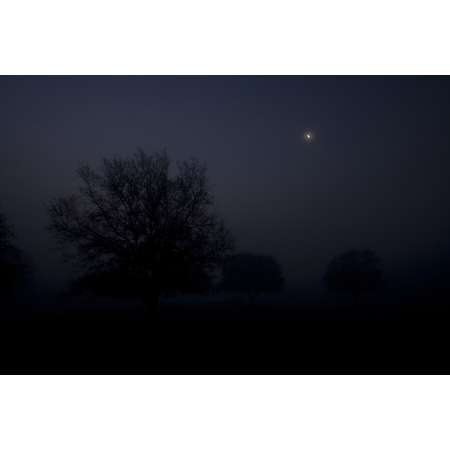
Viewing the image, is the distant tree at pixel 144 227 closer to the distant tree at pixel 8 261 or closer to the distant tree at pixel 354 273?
the distant tree at pixel 8 261

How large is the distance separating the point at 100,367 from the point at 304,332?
6.22 metres

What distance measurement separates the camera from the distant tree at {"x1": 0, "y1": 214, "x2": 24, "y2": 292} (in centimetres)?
1120

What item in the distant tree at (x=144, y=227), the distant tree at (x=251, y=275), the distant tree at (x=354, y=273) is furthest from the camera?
the distant tree at (x=354, y=273)

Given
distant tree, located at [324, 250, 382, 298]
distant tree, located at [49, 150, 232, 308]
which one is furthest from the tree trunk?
distant tree, located at [324, 250, 382, 298]

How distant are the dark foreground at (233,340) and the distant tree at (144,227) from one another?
1441 millimetres

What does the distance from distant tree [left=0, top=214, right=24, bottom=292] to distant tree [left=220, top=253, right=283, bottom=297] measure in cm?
788

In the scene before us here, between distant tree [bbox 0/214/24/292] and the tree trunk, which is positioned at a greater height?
distant tree [bbox 0/214/24/292]

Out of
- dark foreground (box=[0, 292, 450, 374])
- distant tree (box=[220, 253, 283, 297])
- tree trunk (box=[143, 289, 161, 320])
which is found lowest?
dark foreground (box=[0, 292, 450, 374])

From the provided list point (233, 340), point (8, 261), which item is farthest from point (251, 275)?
point (8, 261)

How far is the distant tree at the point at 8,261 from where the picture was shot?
1120cm

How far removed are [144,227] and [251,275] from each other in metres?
4.88

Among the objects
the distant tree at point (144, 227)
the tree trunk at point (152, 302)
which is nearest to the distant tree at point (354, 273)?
the distant tree at point (144, 227)

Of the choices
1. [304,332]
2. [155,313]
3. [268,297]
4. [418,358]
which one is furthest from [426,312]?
[155,313]

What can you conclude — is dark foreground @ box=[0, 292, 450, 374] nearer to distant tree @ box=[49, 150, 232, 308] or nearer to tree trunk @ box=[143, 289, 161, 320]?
tree trunk @ box=[143, 289, 161, 320]
